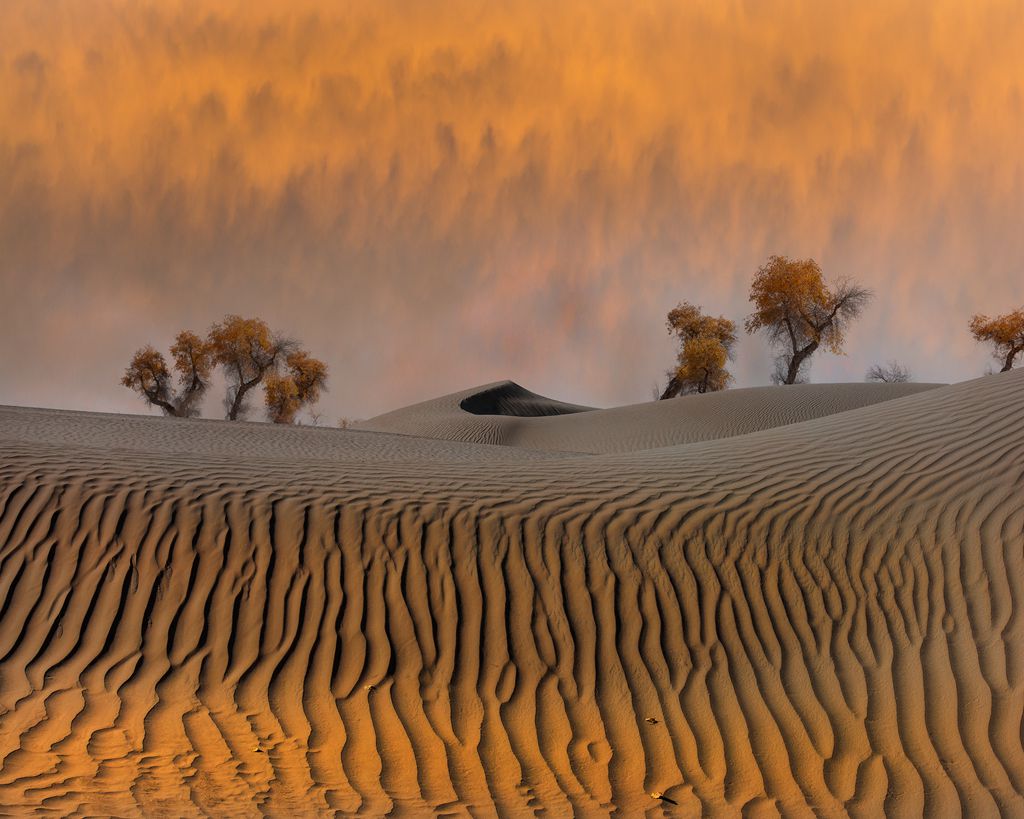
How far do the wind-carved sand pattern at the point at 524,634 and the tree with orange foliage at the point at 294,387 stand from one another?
42.7 m

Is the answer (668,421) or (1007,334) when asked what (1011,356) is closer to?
(1007,334)

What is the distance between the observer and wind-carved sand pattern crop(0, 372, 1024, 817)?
181 inches

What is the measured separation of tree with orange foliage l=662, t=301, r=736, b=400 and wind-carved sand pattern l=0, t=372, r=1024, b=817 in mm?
37888

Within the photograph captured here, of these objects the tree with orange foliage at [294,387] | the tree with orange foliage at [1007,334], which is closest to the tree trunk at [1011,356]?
the tree with orange foliage at [1007,334]

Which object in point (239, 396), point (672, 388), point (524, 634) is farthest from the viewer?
point (239, 396)

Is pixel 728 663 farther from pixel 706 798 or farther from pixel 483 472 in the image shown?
pixel 483 472

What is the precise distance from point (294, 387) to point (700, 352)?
21868 millimetres

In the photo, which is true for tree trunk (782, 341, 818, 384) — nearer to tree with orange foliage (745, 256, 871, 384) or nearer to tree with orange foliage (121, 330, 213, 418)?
tree with orange foliage (745, 256, 871, 384)

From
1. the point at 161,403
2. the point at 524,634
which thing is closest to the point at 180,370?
the point at 161,403

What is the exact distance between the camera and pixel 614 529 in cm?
682

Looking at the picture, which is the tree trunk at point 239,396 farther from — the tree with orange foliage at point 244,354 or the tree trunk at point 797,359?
the tree trunk at point 797,359

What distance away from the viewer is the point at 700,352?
151ft

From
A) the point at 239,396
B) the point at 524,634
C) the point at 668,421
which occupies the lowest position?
the point at 524,634

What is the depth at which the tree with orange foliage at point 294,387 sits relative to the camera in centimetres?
5025
